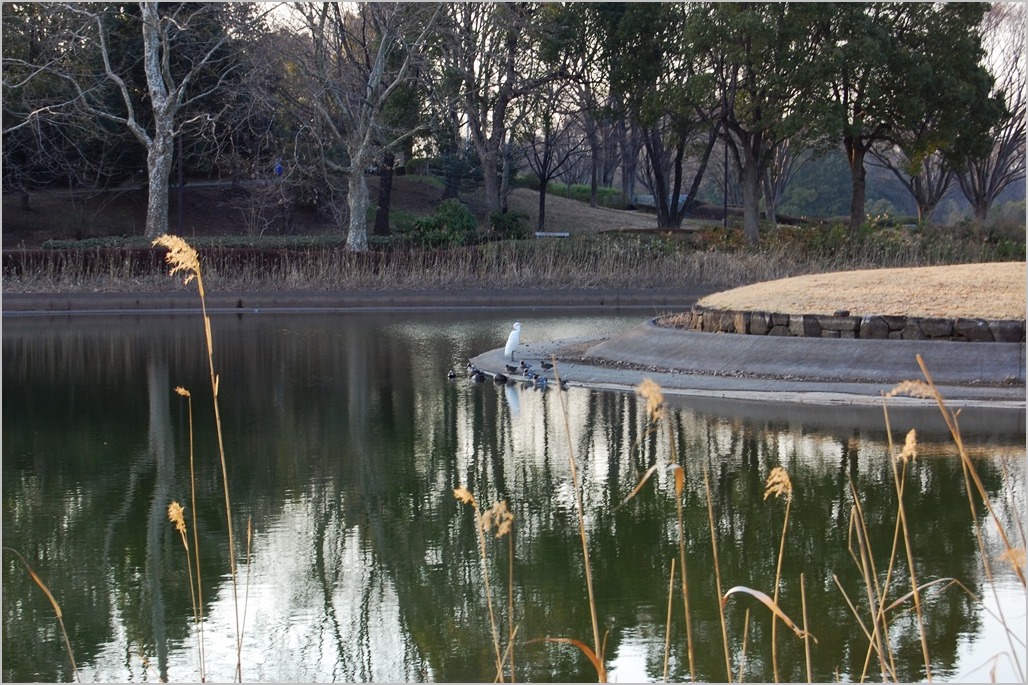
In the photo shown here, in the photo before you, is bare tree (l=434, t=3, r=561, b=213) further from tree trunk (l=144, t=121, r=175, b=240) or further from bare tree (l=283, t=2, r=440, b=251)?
tree trunk (l=144, t=121, r=175, b=240)

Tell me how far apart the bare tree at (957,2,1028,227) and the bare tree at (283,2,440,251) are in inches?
846

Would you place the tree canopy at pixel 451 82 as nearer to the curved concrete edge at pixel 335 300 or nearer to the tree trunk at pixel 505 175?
the tree trunk at pixel 505 175

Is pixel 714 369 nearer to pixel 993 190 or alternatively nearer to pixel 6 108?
pixel 6 108

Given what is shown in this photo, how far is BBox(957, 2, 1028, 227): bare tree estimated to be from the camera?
49312 millimetres

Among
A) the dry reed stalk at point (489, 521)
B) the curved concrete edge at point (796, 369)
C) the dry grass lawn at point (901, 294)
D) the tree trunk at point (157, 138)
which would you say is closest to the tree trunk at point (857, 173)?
the tree trunk at point (157, 138)

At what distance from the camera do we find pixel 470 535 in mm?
8445

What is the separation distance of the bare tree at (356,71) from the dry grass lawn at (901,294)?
19.5 m

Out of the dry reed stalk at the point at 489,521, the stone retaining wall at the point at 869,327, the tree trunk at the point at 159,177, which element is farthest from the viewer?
the tree trunk at the point at 159,177

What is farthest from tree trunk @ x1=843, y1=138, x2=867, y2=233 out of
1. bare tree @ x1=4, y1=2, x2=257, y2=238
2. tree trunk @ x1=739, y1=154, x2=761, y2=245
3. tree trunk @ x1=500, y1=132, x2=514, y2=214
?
bare tree @ x1=4, y1=2, x2=257, y2=238

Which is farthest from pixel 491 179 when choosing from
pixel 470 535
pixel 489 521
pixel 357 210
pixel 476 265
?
pixel 489 521

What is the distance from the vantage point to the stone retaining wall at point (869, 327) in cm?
1456

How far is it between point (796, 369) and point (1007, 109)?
35.6m

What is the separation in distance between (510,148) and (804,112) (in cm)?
1116

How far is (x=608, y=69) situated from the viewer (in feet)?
147
